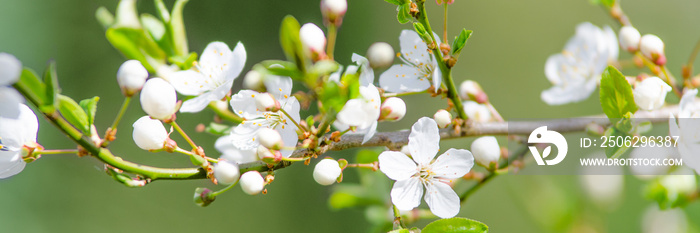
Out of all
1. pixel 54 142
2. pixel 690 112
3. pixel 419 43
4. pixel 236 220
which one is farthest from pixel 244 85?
pixel 54 142

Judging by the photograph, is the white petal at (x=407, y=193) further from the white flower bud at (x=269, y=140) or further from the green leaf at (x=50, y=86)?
the green leaf at (x=50, y=86)

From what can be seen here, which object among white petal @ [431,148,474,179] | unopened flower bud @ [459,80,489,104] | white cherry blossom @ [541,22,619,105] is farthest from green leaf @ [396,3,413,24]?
white cherry blossom @ [541,22,619,105]

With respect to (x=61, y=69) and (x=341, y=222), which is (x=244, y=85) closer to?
(x=341, y=222)

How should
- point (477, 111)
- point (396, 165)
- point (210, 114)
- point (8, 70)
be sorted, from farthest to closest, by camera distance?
point (210, 114)
point (477, 111)
point (396, 165)
point (8, 70)

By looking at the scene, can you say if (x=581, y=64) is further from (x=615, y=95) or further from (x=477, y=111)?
(x=615, y=95)

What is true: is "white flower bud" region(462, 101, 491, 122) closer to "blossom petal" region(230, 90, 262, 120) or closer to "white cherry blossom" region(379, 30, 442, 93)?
"white cherry blossom" region(379, 30, 442, 93)

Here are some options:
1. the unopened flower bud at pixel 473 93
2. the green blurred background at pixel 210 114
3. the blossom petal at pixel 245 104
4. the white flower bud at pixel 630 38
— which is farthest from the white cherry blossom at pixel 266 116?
the green blurred background at pixel 210 114

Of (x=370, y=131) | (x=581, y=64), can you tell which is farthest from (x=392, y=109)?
(x=581, y=64)
